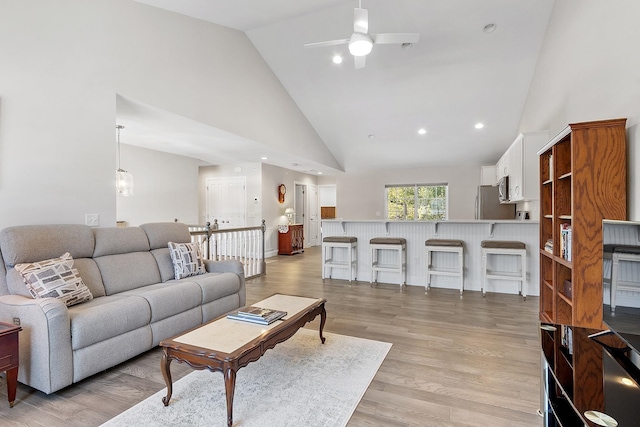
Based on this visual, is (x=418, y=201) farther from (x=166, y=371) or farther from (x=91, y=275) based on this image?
(x=166, y=371)

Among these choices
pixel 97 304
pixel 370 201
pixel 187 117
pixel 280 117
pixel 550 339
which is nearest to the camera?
pixel 550 339

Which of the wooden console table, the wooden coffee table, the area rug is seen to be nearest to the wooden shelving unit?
the area rug

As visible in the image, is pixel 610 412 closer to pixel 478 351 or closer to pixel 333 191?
pixel 478 351

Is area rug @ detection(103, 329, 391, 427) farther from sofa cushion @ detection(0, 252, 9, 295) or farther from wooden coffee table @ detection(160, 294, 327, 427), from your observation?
sofa cushion @ detection(0, 252, 9, 295)

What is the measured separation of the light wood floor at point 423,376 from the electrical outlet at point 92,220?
1.44 meters

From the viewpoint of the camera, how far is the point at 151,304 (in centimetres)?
268

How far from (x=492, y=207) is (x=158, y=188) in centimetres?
711

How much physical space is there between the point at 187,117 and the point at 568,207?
14.0ft

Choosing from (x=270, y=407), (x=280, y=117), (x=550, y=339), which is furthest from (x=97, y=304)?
(x=280, y=117)

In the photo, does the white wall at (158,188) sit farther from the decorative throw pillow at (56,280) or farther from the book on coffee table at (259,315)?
the book on coffee table at (259,315)

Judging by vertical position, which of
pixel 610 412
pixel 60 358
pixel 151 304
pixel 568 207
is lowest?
pixel 60 358

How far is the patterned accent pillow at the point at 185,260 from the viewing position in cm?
354

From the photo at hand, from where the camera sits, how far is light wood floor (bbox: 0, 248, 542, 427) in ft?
6.30

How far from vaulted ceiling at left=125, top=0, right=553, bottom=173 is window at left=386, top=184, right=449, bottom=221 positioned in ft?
4.63
